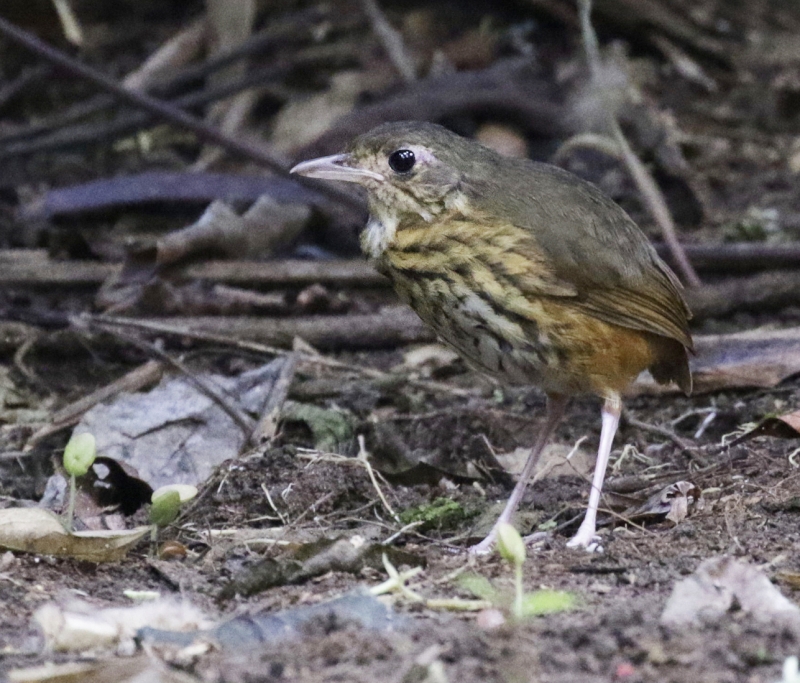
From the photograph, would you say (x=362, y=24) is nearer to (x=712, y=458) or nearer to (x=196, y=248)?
(x=196, y=248)

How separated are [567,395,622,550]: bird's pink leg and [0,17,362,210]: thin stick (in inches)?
99.2

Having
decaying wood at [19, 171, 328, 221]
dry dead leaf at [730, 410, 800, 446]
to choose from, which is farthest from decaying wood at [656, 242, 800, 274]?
decaying wood at [19, 171, 328, 221]

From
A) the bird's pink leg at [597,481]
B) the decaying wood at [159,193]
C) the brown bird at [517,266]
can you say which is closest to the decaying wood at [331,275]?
the decaying wood at [159,193]

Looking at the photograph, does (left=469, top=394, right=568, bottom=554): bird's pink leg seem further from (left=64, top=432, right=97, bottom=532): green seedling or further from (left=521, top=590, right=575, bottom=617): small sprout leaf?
(left=64, top=432, right=97, bottom=532): green seedling

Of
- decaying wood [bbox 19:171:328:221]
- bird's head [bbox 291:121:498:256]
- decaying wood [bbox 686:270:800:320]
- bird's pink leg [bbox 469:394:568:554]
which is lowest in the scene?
decaying wood [bbox 686:270:800:320]

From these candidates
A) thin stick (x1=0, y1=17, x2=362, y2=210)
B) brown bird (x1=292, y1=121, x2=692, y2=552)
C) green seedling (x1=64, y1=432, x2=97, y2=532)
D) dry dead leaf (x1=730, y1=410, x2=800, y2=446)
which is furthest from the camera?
thin stick (x1=0, y1=17, x2=362, y2=210)

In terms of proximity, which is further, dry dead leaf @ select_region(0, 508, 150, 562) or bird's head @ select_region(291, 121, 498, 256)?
bird's head @ select_region(291, 121, 498, 256)

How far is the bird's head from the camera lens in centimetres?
458

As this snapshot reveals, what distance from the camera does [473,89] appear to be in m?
8.06

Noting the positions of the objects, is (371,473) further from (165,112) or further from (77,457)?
(165,112)

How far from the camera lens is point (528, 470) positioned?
4.70m

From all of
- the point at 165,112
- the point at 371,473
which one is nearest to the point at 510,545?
the point at 371,473

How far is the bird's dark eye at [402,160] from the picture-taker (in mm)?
4629

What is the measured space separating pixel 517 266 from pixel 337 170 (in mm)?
776
